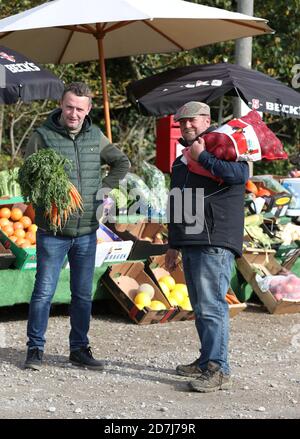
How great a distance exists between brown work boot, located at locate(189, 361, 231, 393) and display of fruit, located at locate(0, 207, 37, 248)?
2417mm

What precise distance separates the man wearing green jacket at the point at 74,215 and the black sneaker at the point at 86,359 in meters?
0.21

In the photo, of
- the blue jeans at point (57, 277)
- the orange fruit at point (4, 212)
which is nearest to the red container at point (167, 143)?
the orange fruit at point (4, 212)

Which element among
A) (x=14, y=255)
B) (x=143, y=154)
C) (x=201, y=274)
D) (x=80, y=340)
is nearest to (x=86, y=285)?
(x=80, y=340)

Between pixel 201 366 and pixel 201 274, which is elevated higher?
pixel 201 274

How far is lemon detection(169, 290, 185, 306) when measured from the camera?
7844mm

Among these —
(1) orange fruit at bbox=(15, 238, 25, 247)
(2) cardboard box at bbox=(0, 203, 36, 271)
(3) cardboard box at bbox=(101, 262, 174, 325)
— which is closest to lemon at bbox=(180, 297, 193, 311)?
(3) cardboard box at bbox=(101, 262, 174, 325)

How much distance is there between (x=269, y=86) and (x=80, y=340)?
372cm

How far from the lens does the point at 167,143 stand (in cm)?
1036

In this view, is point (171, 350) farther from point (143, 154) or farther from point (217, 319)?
point (143, 154)

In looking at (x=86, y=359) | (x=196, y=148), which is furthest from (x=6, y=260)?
(x=196, y=148)

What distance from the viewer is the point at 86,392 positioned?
5.79 meters

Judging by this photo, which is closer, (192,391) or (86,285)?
(192,391)

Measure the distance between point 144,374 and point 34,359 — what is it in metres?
0.72

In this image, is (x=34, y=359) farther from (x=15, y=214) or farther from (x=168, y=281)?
(x=15, y=214)
